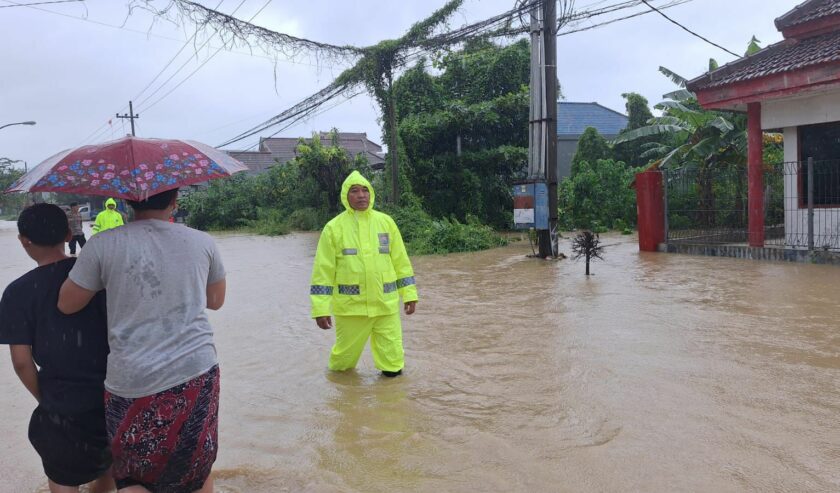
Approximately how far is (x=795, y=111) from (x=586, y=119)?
23956 millimetres

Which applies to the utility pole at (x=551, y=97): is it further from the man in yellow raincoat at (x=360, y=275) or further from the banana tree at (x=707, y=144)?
the man in yellow raincoat at (x=360, y=275)

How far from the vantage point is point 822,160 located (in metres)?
12.4

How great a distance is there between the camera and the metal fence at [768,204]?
12.2 meters

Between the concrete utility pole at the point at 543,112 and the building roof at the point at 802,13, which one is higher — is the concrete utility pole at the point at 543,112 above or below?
below

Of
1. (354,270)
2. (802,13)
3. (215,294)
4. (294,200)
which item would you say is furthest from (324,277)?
(294,200)

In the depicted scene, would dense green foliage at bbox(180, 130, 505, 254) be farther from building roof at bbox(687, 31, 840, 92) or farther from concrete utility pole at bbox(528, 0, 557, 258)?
building roof at bbox(687, 31, 840, 92)

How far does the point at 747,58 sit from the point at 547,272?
5.90 meters

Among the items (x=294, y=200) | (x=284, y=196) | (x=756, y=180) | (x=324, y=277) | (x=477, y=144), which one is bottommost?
(x=324, y=277)

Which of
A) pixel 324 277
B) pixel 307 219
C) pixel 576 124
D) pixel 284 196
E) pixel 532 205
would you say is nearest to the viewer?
pixel 324 277

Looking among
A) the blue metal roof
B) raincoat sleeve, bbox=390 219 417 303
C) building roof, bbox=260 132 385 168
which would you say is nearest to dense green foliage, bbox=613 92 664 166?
the blue metal roof

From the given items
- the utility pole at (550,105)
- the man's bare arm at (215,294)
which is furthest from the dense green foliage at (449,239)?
the man's bare arm at (215,294)

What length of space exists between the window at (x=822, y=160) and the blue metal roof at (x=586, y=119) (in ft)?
70.0

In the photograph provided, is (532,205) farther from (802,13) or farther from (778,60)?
(802,13)

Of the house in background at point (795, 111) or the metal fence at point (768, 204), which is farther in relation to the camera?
the metal fence at point (768, 204)
